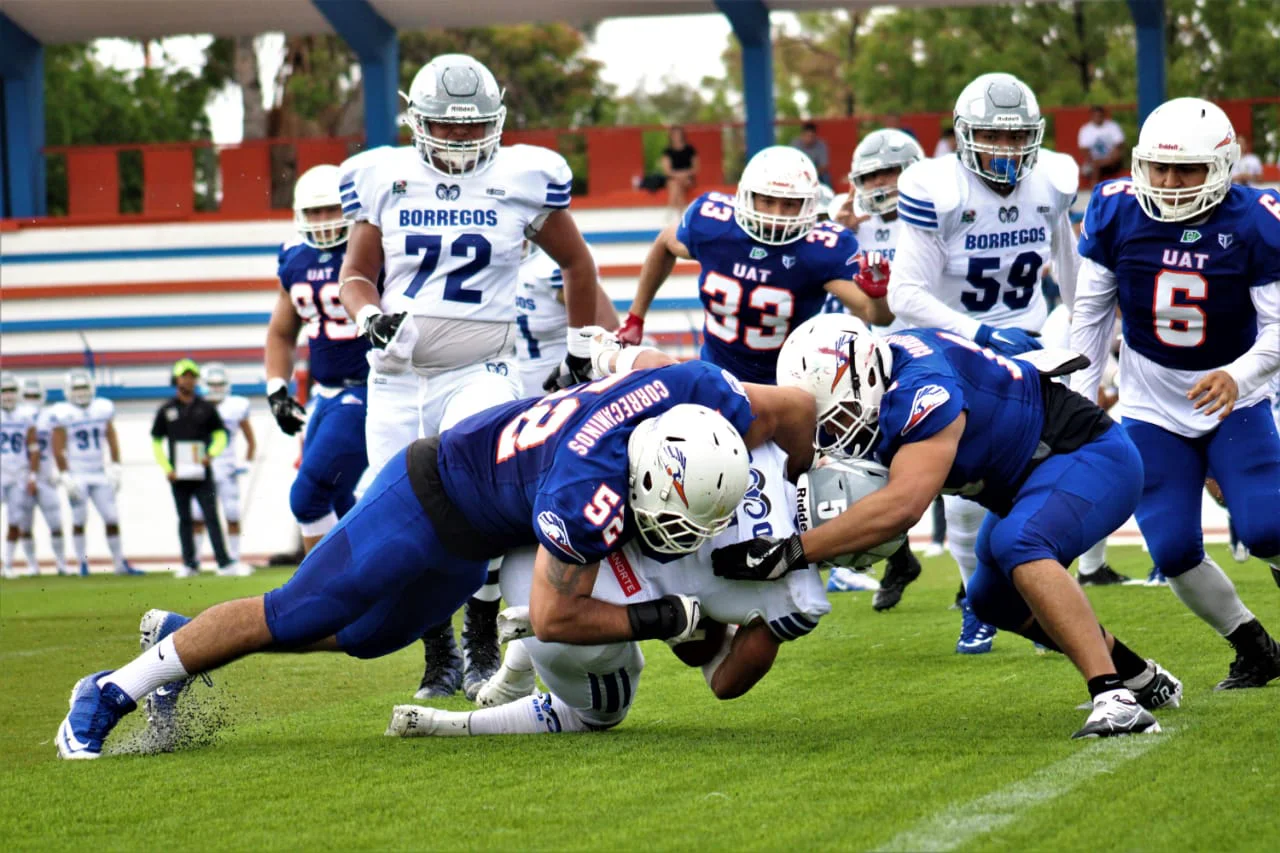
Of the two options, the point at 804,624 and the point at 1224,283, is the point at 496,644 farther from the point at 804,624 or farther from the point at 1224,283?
the point at 1224,283

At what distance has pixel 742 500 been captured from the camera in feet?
14.7

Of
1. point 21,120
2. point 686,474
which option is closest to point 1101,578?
point 686,474

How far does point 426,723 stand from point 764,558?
1.18 meters

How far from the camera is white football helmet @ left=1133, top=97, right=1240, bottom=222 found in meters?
5.41

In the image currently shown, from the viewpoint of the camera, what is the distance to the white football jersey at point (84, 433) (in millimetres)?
15664

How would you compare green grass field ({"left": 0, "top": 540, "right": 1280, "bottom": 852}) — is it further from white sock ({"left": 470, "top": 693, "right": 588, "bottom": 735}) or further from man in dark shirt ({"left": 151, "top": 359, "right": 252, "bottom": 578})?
man in dark shirt ({"left": 151, "top": 359, "right": 252, "bottom": 578})

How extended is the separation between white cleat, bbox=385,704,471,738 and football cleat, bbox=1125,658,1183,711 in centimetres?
189

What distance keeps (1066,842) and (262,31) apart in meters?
20.2

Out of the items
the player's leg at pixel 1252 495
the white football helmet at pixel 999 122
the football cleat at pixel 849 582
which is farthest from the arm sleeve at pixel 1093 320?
the football cleat at pixel 849 582

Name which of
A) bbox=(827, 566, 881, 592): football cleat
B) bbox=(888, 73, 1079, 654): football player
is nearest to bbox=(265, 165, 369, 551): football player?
bbox=(888, 73, 1079, 654): football player

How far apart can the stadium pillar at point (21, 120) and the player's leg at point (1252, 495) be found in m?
19.1

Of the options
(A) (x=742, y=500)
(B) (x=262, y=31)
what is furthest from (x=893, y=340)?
(B) (x=262, y=31)

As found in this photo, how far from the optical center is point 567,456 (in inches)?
171

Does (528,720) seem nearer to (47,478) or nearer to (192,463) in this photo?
(192,463)
